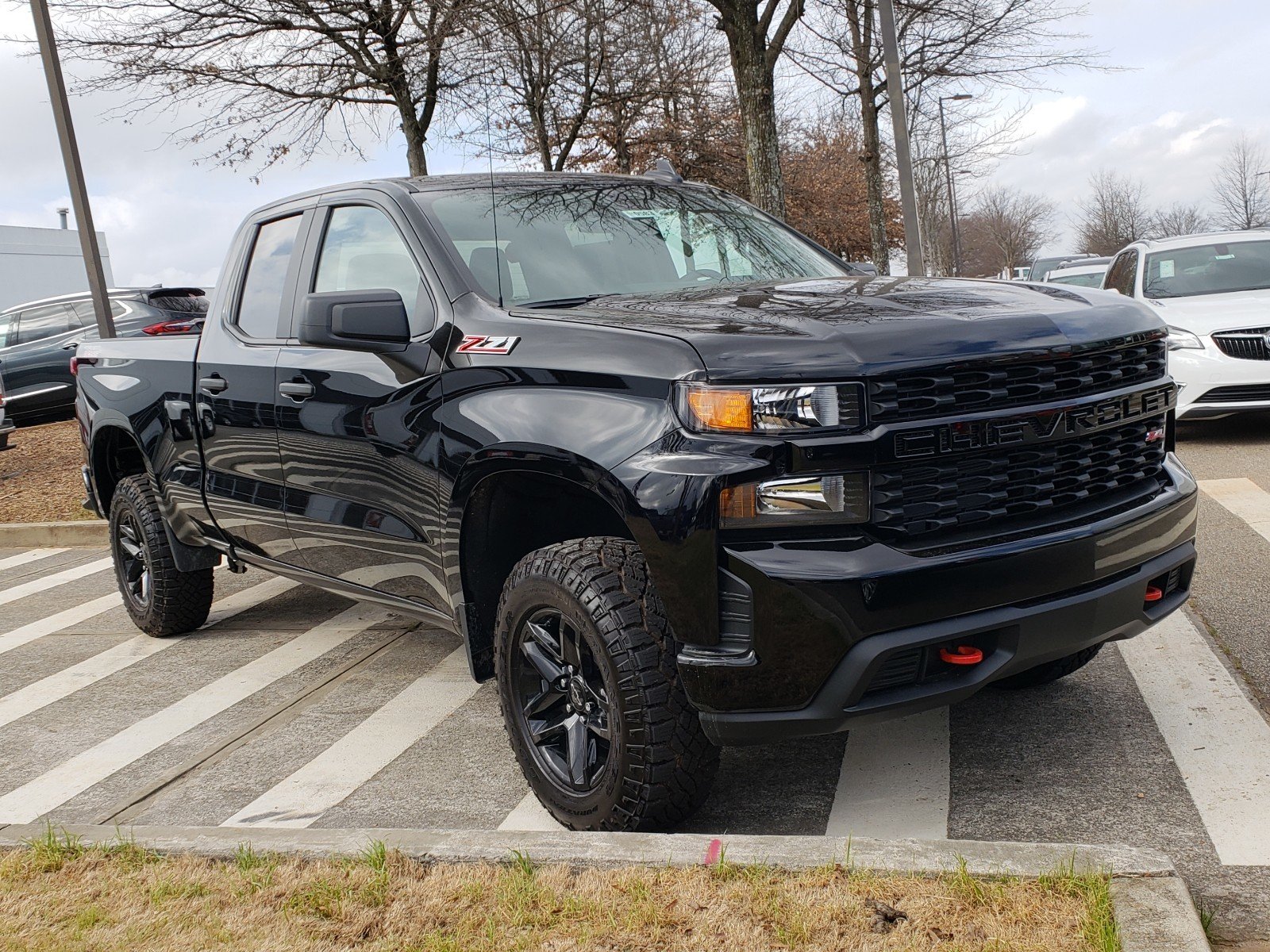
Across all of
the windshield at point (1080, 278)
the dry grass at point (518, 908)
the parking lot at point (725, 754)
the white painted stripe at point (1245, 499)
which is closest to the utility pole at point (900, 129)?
the windshield at point (1080, 278)

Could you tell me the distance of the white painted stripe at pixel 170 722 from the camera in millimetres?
4367

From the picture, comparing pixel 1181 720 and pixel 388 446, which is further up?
pixel 388 446

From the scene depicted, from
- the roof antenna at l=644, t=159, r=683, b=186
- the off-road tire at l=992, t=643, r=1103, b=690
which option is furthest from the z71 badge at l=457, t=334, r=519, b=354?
the off-road tire at l=992, t=643, r=1103, b=690

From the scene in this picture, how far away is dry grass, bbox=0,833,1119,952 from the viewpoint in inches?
100

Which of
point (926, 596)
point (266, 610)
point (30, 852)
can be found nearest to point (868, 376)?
point (926, 596)

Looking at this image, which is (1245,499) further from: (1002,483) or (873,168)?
(873,168)

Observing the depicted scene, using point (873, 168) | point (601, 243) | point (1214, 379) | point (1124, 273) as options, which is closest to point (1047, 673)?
point (601, 243)

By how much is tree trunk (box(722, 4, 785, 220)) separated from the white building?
139ft

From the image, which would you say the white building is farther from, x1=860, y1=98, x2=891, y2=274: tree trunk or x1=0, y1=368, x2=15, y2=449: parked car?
x1=0, y1=368, x2=15, y2=449: parked car

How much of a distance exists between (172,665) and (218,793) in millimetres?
1977

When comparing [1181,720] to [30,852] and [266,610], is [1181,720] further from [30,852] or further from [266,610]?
[266,610]

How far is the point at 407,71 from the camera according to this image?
15203 mm

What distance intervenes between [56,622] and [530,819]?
468cm

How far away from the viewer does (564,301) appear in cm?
393
